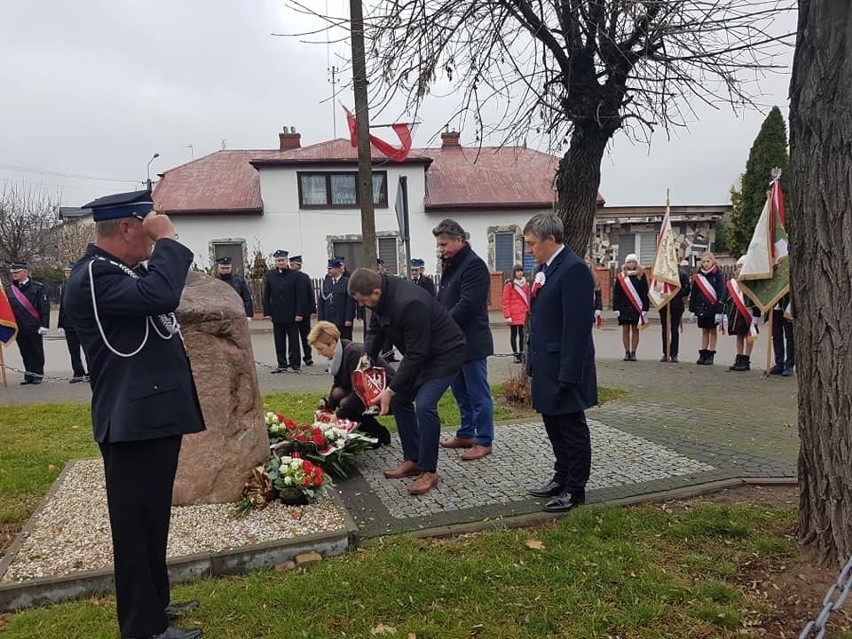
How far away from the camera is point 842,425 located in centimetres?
304

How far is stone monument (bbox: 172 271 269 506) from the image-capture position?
4199 mm

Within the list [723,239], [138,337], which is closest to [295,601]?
[138,337]

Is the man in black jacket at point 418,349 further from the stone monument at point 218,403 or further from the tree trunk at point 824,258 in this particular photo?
the tree trunk at point 824,258

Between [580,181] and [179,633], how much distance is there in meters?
6.49

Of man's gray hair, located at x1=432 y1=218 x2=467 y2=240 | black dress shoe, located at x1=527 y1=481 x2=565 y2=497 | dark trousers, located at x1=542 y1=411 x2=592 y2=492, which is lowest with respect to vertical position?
black dress shoe, located at x1=527 y1=481 x2=565 y2=497

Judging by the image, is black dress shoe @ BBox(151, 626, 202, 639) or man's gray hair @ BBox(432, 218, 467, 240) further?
man's gray hair @ BBox(432, 218, 467, 240)

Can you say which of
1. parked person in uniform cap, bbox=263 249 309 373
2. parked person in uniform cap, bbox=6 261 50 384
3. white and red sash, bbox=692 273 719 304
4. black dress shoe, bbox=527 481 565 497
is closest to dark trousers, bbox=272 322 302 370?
parked person in uniform cap, bbox=263 249 309 373

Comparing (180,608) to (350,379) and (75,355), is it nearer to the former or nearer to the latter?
(350,379)

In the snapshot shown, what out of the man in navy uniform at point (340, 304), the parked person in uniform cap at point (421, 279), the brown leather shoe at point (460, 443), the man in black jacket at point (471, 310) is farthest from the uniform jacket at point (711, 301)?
the brown leather shoe at point (460, 443)

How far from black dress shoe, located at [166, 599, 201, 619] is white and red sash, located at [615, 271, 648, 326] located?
9517mm

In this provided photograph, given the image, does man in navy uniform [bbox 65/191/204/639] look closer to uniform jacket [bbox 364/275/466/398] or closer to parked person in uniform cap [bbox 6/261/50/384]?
uniform jacket [bbox 364/275/466/398]

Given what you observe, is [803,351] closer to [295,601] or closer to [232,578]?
[295,601]

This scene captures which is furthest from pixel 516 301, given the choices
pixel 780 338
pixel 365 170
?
pixel 780 338

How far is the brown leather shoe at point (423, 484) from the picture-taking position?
A: 454 cm
